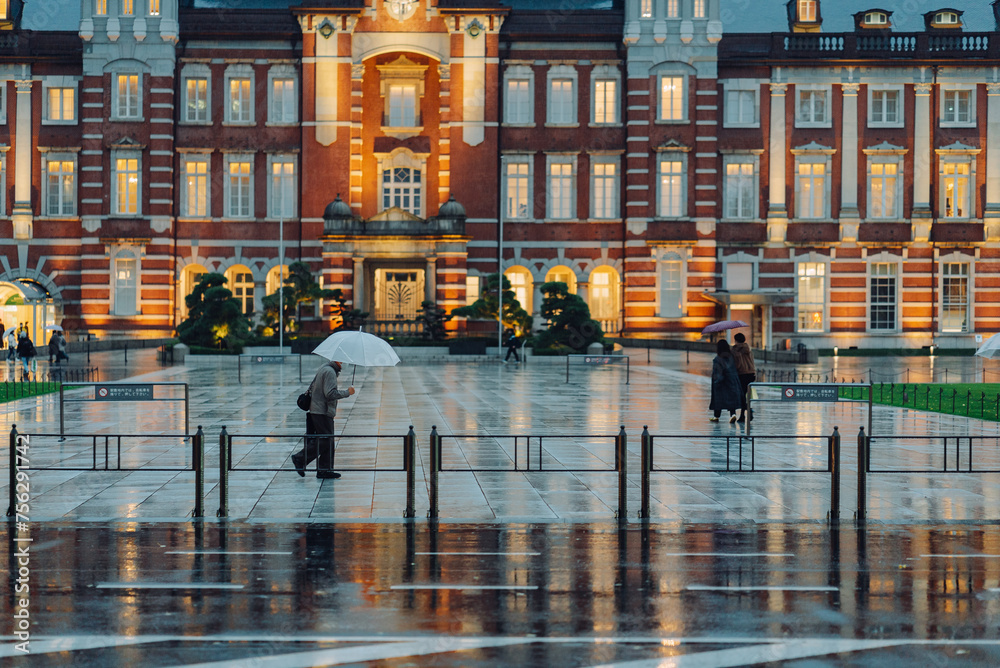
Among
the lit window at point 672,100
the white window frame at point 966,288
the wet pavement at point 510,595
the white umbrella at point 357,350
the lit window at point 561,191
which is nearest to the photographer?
the wet pavement at point 510,595

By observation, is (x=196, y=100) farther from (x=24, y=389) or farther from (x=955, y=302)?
(x=955, y=302)

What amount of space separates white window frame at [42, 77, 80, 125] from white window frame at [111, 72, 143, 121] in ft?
8.27

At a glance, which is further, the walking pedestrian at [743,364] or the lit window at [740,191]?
the lit window at [740,191]

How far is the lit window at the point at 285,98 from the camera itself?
183 feet

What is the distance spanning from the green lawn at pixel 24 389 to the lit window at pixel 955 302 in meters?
44.3

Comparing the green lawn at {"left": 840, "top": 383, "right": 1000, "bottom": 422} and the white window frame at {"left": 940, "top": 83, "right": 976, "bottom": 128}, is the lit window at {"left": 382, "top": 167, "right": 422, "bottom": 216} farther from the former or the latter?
the green lawn at {"left": 840, "top": 383, "right": 1000, "bottom": 422}

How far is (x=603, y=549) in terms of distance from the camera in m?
11.3

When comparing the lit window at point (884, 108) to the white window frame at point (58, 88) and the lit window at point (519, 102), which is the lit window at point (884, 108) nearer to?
the lit window at point (519, 102)

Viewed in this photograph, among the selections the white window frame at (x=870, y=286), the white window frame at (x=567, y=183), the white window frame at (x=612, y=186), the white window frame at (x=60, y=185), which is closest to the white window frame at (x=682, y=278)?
the white window frame at (x=612, y=186)

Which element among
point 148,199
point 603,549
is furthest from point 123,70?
point 603,549

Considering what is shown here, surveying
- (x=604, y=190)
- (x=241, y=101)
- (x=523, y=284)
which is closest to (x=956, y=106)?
(x=604, y=190)

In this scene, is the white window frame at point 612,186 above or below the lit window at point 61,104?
below

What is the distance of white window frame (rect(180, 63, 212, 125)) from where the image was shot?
5544 cm

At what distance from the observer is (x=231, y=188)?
5619cm
